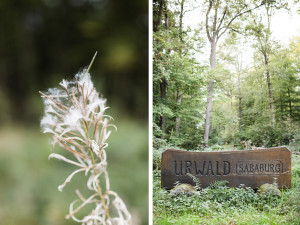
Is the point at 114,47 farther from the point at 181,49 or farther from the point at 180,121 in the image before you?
the point at 180,121

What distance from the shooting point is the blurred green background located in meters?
0.94

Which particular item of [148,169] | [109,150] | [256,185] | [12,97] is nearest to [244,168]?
[256,185]

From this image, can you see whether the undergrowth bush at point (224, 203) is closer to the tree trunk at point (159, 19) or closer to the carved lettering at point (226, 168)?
the carved lettering at point (226, 168)

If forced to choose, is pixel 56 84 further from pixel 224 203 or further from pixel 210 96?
pixel 224 203

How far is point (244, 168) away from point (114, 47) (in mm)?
716

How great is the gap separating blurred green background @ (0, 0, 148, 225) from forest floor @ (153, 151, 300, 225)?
3.4 inches

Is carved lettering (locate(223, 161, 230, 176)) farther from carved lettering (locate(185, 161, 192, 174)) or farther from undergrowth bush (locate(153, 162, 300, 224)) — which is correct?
carved lettering (locate(185, 161, 192, 174))

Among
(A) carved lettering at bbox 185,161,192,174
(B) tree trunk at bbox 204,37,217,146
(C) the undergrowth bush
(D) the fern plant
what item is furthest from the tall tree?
(D) the fern plant

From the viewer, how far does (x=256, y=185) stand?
1.07 m

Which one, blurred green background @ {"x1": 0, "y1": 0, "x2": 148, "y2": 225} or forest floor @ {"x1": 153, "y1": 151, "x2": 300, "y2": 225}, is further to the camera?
forest floor @ {"x1": 153, "y1": 151, "x2": 300, "y2": 225}

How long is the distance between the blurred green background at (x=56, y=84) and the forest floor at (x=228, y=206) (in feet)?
0.28

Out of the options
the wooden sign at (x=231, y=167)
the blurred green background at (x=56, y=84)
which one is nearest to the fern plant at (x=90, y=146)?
the blurred green background at (x=56, y=84)

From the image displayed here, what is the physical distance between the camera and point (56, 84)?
3.42ft

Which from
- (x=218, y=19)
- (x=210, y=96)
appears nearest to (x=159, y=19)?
(x=218, y=19)
